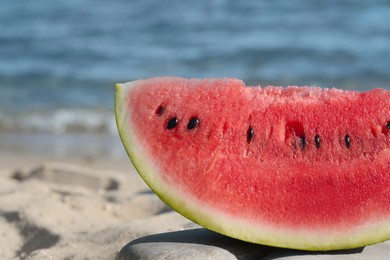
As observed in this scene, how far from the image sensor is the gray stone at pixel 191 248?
1.94m

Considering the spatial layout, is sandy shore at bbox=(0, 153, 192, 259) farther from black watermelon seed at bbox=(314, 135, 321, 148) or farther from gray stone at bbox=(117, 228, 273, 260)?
black watermelon seed at bbox=(314, 135, 321, 148)

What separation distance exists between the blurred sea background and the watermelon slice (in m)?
3.17

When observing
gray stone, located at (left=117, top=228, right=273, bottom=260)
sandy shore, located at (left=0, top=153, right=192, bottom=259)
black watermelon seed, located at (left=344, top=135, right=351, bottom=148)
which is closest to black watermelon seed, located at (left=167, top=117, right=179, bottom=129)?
→ gray stone, located at (left=117, top=228, right=273, bottom=260)

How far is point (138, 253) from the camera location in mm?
1988

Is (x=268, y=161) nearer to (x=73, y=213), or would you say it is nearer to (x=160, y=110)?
(x=160, y=110)

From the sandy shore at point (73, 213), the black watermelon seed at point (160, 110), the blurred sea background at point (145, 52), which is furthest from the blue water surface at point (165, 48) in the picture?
the black watermelon seed at point (160, 110)

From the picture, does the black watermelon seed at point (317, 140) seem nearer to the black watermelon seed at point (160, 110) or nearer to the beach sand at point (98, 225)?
the beach sand at point (98, 225)

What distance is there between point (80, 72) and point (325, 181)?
20.0ft

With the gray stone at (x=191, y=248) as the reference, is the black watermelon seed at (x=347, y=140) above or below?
above

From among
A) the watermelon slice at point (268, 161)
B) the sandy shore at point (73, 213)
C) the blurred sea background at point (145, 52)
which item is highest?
the blurred sea background at point (145, 52)

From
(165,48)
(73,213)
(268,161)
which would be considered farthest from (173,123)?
(165,48)

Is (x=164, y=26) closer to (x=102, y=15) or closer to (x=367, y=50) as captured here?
(x=102, y=15)

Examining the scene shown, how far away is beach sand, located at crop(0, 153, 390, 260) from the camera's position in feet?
6.66

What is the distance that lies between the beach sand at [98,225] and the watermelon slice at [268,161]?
0.28 feet
